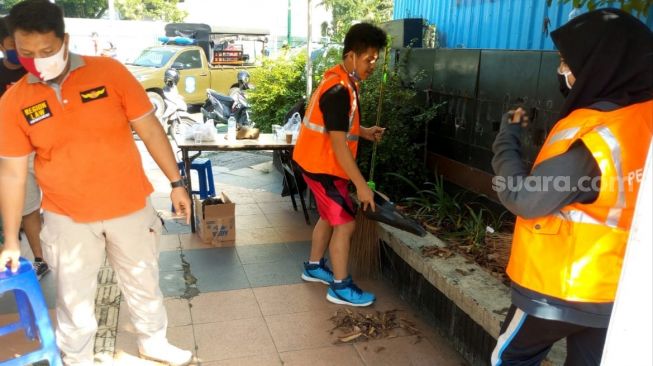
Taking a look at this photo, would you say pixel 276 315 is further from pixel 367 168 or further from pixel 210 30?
pixel 210 30

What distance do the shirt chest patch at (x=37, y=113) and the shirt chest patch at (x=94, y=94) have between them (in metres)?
0.16

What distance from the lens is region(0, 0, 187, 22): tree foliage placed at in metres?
33.7

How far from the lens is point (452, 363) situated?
291 centimetres

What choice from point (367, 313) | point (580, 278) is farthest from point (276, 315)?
point (580, 278)

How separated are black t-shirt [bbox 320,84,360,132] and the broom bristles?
963 mm

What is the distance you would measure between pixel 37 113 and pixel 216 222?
2.30m

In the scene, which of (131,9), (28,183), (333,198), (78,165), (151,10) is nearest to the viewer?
(78,165)

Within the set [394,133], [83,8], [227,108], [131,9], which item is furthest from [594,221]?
[131,9]

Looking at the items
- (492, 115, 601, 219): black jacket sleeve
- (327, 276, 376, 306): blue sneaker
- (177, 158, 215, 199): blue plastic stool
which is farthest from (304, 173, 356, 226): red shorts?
(177, 158, 215, 199): blue plastic stool

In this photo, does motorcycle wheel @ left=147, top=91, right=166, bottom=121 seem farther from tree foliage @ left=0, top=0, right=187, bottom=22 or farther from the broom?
tree foliage @ left=0, top=0, right=187, bottom=22

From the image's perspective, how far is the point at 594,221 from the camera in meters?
1.55

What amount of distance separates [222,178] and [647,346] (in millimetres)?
6036

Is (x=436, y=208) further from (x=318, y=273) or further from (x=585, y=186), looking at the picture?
(x=585, y=186)

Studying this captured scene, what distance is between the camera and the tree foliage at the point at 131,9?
33.7 metres
